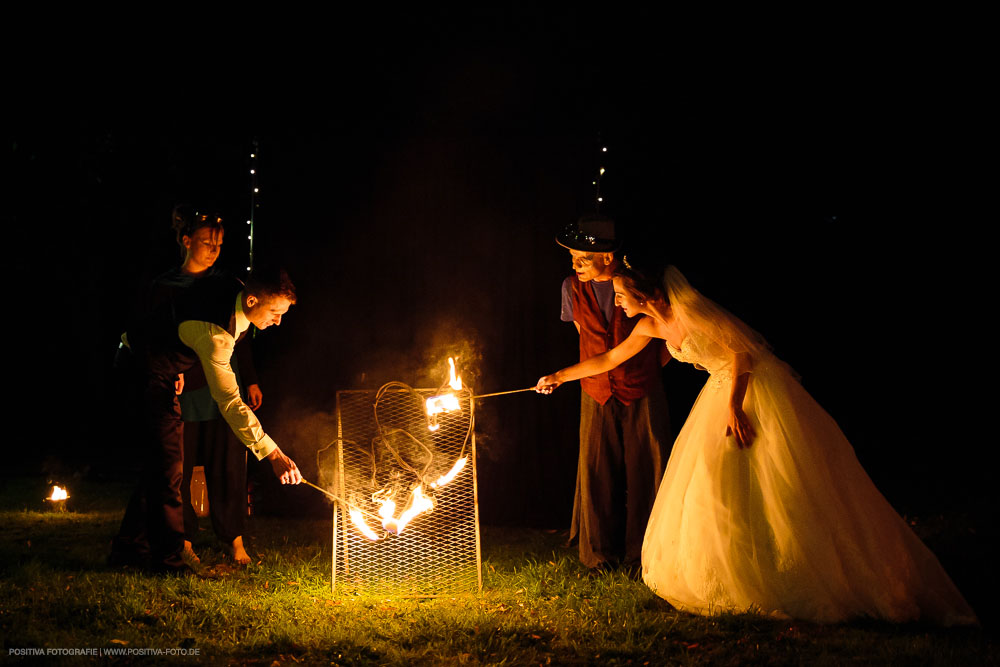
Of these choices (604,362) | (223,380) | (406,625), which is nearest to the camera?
(406,625)

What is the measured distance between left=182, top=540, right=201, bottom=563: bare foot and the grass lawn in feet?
0.88

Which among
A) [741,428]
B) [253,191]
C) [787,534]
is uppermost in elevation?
[253,191]

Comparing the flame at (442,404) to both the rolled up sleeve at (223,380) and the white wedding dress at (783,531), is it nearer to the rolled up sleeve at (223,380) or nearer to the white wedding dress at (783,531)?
the rolled up sleeve at (223,380)

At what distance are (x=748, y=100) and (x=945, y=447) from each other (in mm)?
5047

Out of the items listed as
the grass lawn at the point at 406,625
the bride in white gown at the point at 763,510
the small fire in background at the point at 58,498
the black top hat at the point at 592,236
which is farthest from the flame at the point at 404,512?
the small fire in background at the point at 58,498

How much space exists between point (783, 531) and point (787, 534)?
0.02m

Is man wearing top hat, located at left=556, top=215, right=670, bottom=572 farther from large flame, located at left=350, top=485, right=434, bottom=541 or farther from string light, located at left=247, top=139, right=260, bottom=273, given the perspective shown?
string light, located at left=247, top=139, right=260, bottom=273

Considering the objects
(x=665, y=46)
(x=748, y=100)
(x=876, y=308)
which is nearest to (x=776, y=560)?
(x=665, y=46)

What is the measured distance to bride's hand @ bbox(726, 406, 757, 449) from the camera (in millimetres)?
4504

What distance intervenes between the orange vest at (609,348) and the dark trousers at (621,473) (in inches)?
3.1

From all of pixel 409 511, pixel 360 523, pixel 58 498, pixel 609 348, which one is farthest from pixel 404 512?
pixel 58 498

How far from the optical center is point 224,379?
183 inches

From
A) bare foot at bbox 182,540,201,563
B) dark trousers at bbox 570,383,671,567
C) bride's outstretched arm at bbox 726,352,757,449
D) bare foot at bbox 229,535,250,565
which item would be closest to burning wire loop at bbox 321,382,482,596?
bare foot at bbox 229,535,250,565

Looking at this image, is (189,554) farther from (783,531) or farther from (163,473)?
(783,531)
